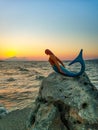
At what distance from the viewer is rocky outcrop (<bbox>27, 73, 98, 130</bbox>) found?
222 inches

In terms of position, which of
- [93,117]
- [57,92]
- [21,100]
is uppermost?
[57,92]

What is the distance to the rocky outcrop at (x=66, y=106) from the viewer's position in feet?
18.5

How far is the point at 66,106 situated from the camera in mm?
5805

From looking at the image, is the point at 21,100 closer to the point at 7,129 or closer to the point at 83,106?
the point at 7,129

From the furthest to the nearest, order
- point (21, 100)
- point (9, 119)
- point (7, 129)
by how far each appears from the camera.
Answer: point (21, 100) → point (9, 119) → point (7, 129)

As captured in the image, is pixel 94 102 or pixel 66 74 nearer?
pixel 94 102

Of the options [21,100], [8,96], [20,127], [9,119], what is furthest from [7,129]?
[8,96]

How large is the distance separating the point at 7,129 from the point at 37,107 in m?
3.94

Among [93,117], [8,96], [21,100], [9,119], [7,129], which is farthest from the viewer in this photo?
[8,96]

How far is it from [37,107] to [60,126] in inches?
29.2

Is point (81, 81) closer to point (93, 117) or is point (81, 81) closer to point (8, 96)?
point (93, 117)

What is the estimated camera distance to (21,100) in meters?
16.7

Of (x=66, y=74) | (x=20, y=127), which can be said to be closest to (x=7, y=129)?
(x=20, y=127)

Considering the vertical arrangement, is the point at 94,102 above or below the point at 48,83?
below
